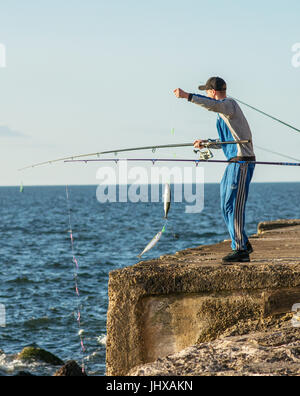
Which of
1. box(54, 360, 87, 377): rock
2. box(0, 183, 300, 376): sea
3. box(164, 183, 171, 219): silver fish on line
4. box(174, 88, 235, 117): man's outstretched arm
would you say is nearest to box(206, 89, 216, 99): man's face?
box(174, 88, 235, 117): man's outstretched arm

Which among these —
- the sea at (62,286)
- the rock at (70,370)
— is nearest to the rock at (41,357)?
the sea at (62,286)

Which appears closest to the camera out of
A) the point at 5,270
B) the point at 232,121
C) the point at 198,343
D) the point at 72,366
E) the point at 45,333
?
Answer: the point at 198,343

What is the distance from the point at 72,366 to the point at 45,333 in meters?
5.80

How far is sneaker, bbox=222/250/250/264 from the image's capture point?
20.3 feet

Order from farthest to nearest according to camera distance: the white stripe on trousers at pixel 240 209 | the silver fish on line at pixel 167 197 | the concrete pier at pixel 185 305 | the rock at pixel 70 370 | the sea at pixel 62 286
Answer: the sea at pixel 62 286 → the rock at pixel 70 370 → the silver fish on line at pixel 167 197 → the white stripe on trousers at pixel 240 209 → the concrete pier at pixel 185 305

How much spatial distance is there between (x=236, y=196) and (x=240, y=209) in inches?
4.9

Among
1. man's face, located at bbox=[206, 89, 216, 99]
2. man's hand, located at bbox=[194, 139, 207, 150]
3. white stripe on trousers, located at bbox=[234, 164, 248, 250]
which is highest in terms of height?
man's face, located at bbox=[206, 89, 216, 99]

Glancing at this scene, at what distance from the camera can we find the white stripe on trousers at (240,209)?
6.09 m

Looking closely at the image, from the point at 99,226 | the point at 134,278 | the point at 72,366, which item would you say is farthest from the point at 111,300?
the point at 99,226

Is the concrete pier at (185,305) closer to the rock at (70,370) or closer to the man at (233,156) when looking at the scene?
the man at (233,156)

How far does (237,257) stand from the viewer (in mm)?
6215

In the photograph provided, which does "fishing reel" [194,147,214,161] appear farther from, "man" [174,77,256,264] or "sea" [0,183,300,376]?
"sea" [0,183,300,376]

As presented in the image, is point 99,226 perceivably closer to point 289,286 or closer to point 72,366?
point 72,366

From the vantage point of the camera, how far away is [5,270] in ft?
83.3
